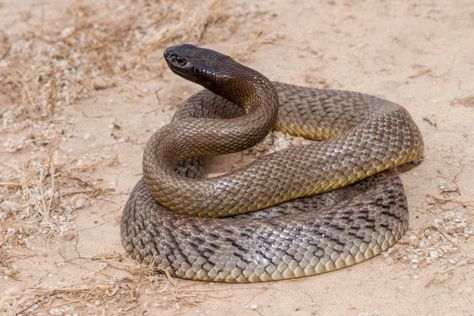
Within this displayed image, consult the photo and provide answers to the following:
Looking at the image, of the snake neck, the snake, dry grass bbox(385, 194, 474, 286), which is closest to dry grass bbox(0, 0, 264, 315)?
the snake

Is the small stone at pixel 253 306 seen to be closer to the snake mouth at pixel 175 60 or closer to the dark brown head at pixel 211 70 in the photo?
the dark brown head at pixel 211 70

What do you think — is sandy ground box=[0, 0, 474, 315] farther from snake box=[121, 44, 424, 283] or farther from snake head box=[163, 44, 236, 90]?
snake head box=[163, 44, 236, 90]

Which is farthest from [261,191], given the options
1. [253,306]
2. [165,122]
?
[165,122]

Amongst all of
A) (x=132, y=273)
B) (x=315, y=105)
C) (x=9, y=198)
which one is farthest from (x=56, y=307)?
(x=315, y=105)

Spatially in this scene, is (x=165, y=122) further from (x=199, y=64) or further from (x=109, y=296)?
(x=109, y=296)

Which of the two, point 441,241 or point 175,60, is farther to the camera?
point 175,60

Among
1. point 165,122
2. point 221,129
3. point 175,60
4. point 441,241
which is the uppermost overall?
point 175,60

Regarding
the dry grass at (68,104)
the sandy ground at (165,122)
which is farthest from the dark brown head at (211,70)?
the dry grass at (68,104)
